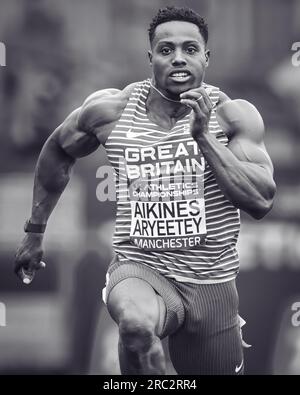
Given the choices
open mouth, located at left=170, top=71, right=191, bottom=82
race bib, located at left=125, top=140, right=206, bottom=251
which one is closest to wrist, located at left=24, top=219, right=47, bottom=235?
race bib, located at left=125, top=140, right=206, bottom=251

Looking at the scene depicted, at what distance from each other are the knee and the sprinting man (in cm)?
16

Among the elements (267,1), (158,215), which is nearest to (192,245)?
(158,215)

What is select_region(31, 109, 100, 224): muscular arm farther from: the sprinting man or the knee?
the knee

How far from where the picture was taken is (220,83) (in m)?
7.42

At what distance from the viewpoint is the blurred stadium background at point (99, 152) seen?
24.5 ft

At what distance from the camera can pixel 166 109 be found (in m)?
4.79

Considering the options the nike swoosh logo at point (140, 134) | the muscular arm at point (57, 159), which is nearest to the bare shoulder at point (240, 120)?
the nike swoosh logo at point (140, 134)

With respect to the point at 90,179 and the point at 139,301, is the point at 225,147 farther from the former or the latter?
the point at 90,179

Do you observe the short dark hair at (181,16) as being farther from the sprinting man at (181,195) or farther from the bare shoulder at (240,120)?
the bare shoulder at (240,120)

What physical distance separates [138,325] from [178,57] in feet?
4.06

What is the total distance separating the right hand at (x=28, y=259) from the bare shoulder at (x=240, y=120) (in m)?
1.19

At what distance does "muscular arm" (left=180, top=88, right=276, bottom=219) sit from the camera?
432 centimetres

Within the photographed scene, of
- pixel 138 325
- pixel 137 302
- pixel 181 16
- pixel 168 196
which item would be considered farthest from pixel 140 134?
pixel 138 325

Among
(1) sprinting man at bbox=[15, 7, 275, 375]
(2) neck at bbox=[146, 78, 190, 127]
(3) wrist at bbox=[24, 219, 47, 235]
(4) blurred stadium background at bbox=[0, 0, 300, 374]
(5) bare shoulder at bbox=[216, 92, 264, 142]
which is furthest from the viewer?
(4) blurred stadium background at bbox=[0, 0, 300, 374]
